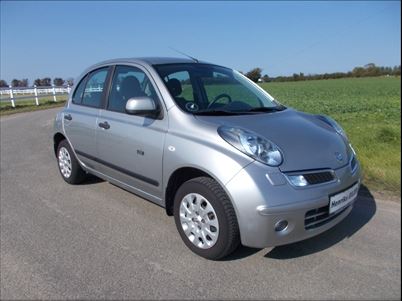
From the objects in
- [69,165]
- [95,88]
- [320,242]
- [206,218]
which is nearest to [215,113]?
[206,218]

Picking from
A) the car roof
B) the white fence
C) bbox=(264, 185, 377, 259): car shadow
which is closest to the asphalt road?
bbox=(264, 185, 377, 259): car shadow

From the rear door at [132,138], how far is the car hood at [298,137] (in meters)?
0.57

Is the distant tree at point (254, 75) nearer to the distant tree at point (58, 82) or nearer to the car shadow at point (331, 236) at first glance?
the car shadow at point (331, 236)

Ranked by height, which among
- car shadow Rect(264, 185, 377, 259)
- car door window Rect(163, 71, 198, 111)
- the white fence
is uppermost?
car door window Rect(163, 71, 198, 111)

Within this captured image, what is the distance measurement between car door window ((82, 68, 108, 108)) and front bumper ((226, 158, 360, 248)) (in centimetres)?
253

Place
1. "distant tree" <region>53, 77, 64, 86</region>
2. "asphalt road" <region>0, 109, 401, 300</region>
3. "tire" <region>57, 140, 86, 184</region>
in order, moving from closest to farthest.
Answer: "asphalt road" <region>0, 109, 401, 300</region>, "tire" <region>57, 140, 86, 184</region>, "distant tree" <region>53, 77, 64, 86</region>

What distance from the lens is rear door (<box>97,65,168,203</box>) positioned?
12.5 ft

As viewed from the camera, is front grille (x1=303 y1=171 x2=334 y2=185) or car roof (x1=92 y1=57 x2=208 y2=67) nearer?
front grille (x1=303 y1=171 x2=334 y2=185)

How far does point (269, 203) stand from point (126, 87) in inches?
91.2

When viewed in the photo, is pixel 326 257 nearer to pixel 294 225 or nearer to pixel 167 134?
pixel 294 225

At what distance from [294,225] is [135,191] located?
1915 mm

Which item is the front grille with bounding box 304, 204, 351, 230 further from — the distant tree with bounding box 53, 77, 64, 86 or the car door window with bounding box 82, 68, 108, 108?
the distant tree with bounding box 53, 77, 64, 86

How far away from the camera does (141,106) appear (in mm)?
3713

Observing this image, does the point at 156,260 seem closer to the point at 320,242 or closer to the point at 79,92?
the point at 320,242
